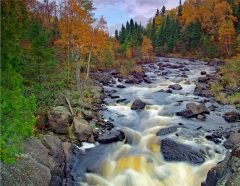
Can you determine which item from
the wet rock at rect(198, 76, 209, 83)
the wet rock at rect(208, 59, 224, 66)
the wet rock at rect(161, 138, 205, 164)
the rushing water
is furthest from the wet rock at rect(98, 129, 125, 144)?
the wet rock at rect(208, 59, 224, 66)

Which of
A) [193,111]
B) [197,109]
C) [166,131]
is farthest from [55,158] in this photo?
[197,109]

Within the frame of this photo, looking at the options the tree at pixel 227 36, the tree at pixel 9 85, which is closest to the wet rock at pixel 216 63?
the tree at pixel 227 36

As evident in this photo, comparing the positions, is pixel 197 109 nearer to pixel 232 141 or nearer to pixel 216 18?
pixel 232 141

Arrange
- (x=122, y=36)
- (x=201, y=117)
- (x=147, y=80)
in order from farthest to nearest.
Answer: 1. (x=122, y=36)
2. (x=147, y=80)
3. (x=201, y=117)

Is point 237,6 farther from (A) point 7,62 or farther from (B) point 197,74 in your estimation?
(A) point 7,62

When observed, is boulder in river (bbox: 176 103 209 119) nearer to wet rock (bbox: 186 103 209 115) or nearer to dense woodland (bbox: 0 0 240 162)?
wet rock (bbox: 186 103 209 115)

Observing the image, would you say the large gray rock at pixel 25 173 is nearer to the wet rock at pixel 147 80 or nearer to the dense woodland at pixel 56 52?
the dense woodland at pixel 56 52

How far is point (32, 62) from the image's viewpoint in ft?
72.0

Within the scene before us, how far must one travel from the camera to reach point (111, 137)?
73.4ft

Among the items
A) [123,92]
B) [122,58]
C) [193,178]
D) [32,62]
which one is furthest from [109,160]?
[122,58]

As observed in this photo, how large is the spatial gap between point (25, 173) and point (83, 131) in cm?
915

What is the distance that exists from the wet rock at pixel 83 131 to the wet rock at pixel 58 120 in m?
0.69

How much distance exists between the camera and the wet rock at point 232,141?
2105cm

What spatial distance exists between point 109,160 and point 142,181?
3274 mm
